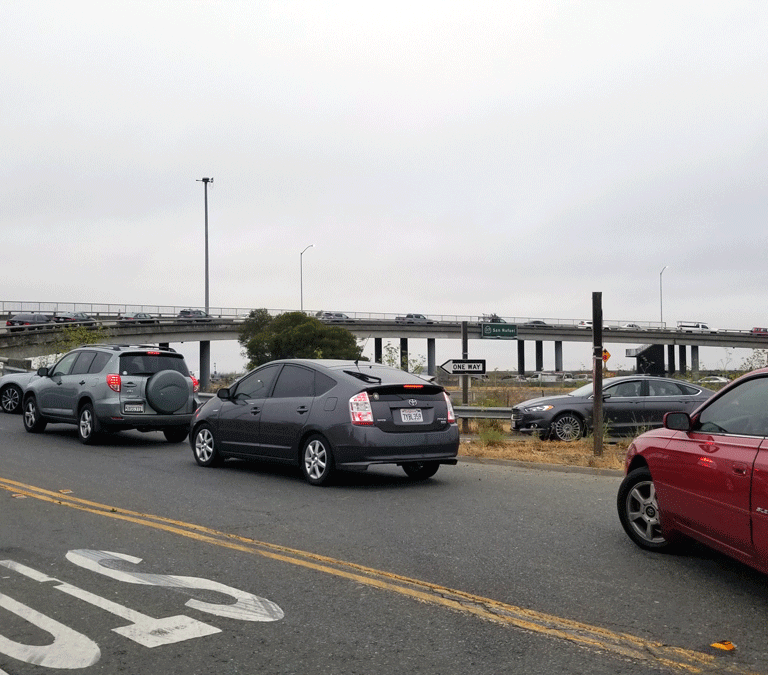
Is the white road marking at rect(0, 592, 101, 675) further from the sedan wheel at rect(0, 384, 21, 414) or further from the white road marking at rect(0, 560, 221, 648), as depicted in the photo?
the sedan wheel at rect(0, 384, 21, 414)

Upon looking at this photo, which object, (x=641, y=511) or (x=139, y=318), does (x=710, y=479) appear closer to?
(x=641, y=511)

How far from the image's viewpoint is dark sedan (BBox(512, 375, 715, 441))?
59.3ft

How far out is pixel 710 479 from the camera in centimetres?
586

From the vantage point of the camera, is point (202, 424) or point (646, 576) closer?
point (646, 576)

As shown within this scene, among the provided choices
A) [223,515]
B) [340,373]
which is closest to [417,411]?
[340,373]

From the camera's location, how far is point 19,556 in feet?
22.7

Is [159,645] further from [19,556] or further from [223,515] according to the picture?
[223,515]

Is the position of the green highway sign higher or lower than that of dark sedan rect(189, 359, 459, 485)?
higher

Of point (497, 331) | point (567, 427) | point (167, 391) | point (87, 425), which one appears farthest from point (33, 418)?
point (497, 331)

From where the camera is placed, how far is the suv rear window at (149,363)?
51.7ft

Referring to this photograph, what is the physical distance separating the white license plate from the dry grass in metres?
3.43

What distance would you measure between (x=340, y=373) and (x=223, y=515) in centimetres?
289

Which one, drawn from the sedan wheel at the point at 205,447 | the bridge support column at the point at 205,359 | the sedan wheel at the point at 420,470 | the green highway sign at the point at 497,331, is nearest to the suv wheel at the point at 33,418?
the sedan wheel at the point at 205,447

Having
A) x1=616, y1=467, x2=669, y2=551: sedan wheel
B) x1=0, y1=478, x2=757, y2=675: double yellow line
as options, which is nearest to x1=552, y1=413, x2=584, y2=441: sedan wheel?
x1=616, y1=467, x2=669, y2=551: sedan wheel
